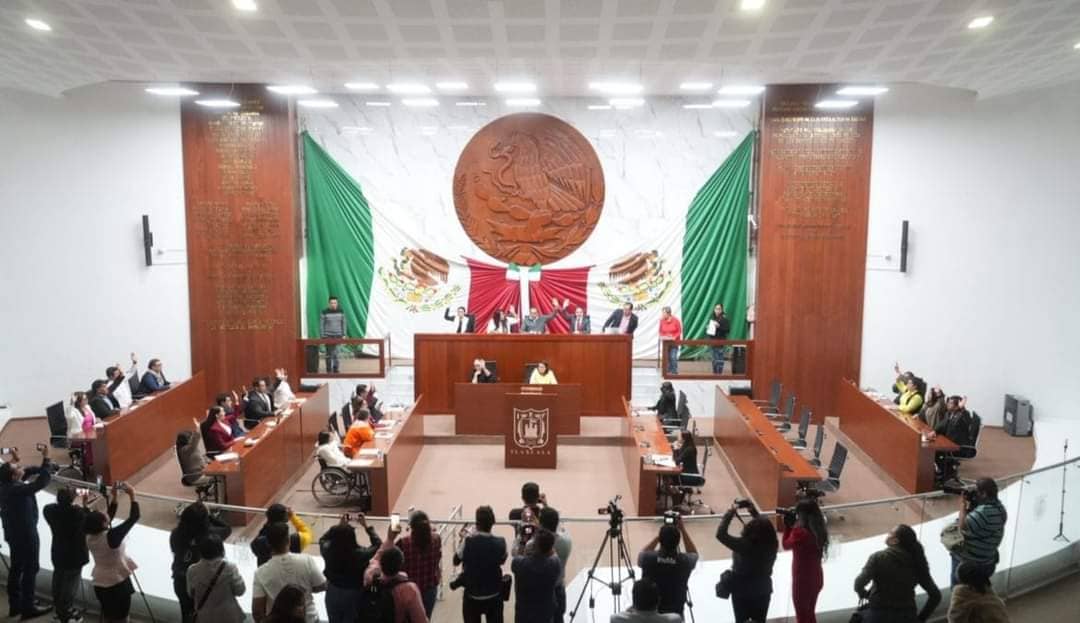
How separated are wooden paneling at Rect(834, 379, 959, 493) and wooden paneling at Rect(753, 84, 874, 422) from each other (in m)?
0.97

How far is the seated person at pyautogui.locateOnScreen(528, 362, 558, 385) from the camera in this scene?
38.5ft

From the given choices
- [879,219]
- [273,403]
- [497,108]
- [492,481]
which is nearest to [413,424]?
[492,481]

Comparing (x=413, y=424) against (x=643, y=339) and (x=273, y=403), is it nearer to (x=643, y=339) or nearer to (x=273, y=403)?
(x=273, y=403)

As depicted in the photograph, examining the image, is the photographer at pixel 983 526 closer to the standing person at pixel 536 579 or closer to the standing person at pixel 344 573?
the standing person at pixel 536 579

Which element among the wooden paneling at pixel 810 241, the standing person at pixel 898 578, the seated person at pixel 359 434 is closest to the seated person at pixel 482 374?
the seated person at pixel 359 434

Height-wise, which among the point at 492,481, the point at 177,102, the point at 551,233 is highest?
the point at 177,102

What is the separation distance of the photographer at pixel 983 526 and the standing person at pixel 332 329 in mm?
10429

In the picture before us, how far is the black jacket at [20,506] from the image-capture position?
5.61m

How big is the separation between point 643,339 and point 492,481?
512 centimetres

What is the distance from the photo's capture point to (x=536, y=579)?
4.59 metres

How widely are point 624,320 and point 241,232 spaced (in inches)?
269

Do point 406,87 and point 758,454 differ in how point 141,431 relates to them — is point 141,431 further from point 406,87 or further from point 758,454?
point 758,454

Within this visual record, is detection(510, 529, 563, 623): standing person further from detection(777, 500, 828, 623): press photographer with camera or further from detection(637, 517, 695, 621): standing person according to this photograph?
detection(777, 500, 828, 623): press photographer with camera

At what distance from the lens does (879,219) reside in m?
12.9
